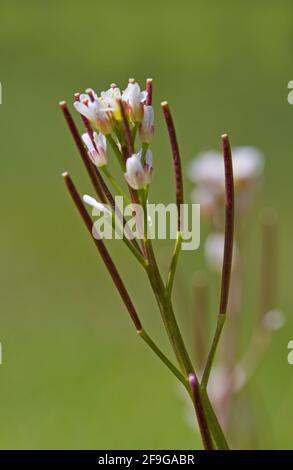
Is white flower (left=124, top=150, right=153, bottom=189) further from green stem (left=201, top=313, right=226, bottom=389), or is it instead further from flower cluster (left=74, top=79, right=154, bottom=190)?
green stem (left=201, top=313, right=226, bottom=389)

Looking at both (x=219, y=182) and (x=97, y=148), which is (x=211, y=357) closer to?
(x=97, y=148)

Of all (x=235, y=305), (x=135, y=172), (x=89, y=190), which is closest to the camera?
(x=135, y=172)

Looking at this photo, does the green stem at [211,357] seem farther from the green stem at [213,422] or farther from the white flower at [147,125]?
the white flower at [147,125]

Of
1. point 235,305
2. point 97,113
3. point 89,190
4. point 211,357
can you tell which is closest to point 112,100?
point 97,113

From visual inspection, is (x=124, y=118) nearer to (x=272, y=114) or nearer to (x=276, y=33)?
(x=272, y=114)

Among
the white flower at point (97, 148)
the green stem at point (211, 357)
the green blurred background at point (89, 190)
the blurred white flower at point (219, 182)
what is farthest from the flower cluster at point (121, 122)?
the blurred white flower at point (219, 182)

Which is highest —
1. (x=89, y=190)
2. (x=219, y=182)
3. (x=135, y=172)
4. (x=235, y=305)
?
(x=89, y=190)

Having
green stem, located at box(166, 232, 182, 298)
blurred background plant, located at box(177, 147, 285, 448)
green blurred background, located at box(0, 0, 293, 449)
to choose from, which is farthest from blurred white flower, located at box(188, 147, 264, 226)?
green stem, located at box(166, 232, 182, 298)
